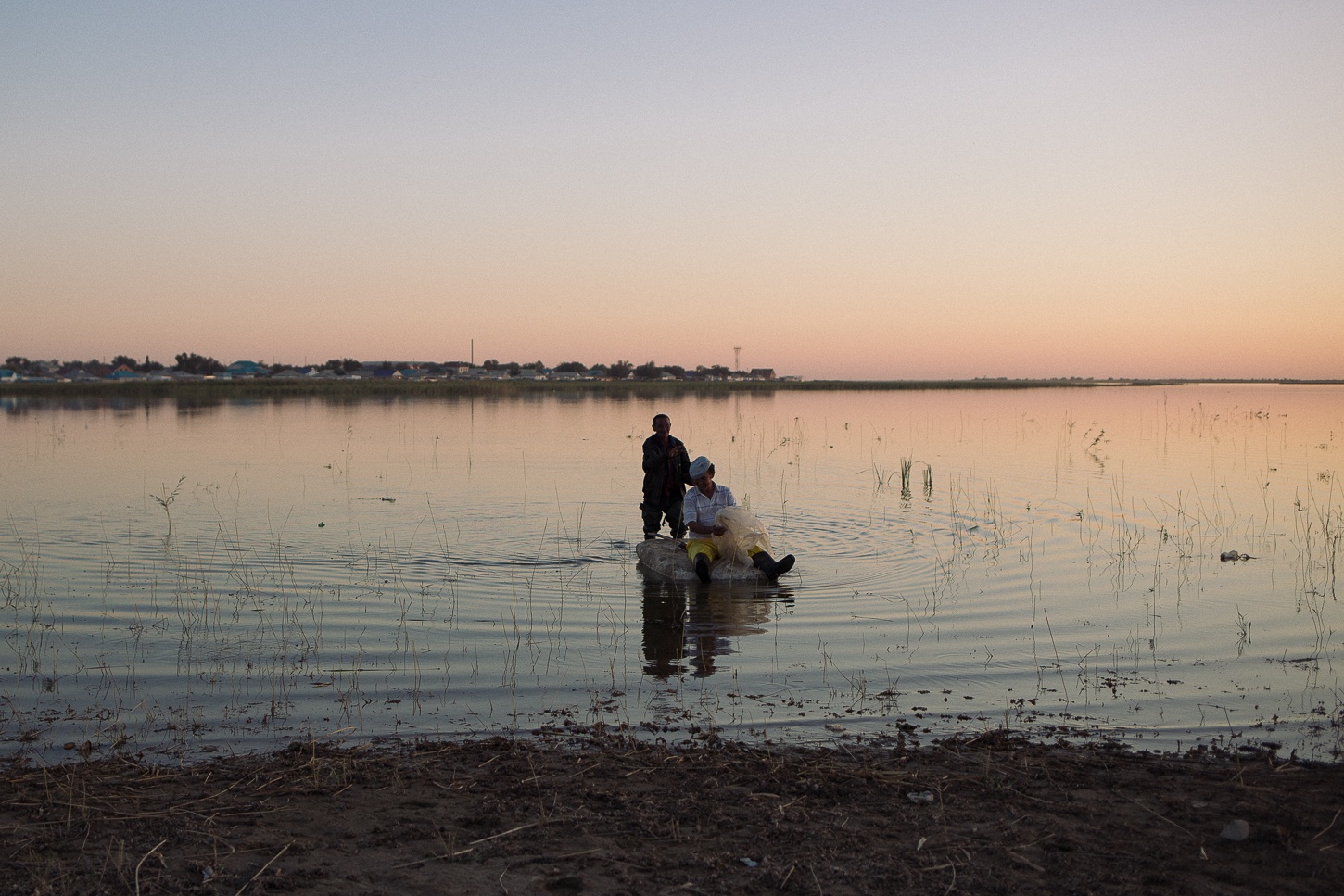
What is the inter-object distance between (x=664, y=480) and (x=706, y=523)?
6.11 feet

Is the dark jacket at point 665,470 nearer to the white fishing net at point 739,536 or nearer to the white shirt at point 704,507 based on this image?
the white shirt at point 704,507

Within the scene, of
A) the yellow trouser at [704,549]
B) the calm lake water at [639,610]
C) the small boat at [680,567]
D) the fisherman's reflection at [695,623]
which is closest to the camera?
the calm lake water at [639,610]

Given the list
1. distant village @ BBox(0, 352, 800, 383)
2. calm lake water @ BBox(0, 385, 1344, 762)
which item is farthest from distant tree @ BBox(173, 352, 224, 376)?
calm lake water @ BBox(0, 385, 1344, 762)

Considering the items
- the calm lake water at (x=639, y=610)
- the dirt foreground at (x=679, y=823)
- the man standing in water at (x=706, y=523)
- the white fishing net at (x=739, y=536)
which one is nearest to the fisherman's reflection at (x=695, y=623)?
the calm lake water at (x=639, y=610)

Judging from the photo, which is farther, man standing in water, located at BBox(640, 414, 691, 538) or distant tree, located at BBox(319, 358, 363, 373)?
distant tree, located at BBox(319, 358, 363, 373)

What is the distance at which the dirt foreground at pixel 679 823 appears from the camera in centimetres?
459

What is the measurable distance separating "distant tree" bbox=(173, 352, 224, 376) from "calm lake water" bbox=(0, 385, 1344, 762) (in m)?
152

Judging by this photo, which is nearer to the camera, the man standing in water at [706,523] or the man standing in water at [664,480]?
the man standing in water at [706,523]

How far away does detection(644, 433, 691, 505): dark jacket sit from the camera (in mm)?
14414

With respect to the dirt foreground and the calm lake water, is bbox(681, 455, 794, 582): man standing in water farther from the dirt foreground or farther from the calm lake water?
the dirt foreground

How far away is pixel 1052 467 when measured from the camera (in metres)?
26.0

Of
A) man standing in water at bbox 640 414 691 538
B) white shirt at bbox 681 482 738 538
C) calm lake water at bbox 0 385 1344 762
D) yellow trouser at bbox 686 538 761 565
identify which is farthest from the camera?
man standing in water at bbox 640 414 691 538

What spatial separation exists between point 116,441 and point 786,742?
30.9 meters

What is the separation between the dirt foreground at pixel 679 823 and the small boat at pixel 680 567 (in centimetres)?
619
